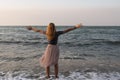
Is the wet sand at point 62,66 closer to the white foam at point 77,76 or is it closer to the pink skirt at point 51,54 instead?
the white foam at point 77,76

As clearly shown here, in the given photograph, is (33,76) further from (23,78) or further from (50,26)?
(50,26)

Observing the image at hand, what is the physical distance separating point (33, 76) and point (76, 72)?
199 cm

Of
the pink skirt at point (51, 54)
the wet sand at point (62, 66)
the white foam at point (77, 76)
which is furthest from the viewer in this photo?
the wet sand at point (62, 66)

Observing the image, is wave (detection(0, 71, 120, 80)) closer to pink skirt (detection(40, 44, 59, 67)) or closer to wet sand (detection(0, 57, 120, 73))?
wet sand (detection(0, 57, 120, 73))

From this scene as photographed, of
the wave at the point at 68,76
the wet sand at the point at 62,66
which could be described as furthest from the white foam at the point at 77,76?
the wet sand at the point at 62,66

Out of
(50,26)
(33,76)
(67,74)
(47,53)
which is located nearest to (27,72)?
(33,76)

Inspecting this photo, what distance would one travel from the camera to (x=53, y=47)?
8.34 meters

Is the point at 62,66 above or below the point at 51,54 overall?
below

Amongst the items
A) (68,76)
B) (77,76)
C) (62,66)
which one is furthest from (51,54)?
(62,66)

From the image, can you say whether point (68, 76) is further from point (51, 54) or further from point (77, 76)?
point (51, 54)

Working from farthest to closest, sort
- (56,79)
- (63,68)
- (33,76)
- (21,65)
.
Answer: (21,65)
(63,68)
(33,76)
(56,79)

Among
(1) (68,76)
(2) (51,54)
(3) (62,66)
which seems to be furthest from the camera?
(3) (62,66)

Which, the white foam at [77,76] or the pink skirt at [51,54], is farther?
the white foam at [77,76]

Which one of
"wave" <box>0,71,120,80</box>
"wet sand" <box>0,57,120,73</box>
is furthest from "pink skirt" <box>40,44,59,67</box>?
"wet sand" <box>0,57,120,73</box>
